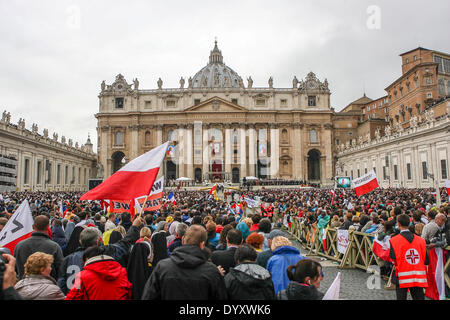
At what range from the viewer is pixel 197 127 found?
2616 inches

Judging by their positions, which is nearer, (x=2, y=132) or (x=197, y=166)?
(x=2, y=132)

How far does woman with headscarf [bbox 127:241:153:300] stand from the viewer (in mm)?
4715

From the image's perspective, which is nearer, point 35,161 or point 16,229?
point 16,229

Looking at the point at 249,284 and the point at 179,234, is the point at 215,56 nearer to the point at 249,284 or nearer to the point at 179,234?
the point at 179,234

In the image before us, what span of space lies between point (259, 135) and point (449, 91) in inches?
1302

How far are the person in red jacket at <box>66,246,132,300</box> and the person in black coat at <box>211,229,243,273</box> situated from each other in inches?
49.0

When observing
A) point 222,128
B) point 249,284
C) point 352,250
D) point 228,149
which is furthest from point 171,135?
point 249,284

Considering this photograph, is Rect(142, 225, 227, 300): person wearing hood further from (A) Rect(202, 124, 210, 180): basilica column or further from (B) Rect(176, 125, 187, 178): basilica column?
(B) Rect(176, 125, 187, 178): basilica column

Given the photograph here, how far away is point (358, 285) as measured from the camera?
8.20 meters

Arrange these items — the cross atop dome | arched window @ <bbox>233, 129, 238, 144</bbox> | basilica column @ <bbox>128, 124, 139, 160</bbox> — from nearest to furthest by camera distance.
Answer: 1. arched window @ <bbox>233, 129, 238, 144</bbox>
2. basilica column @ <bbox>128, 124, 139, 160</bbox>
3. the cross atop dome

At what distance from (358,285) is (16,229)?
7736 mm

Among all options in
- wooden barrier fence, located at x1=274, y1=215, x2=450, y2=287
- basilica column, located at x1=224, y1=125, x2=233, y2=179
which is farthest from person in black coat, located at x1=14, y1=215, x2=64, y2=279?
basilica column, located at x1=224, y1=125, x2=233, y2=179
